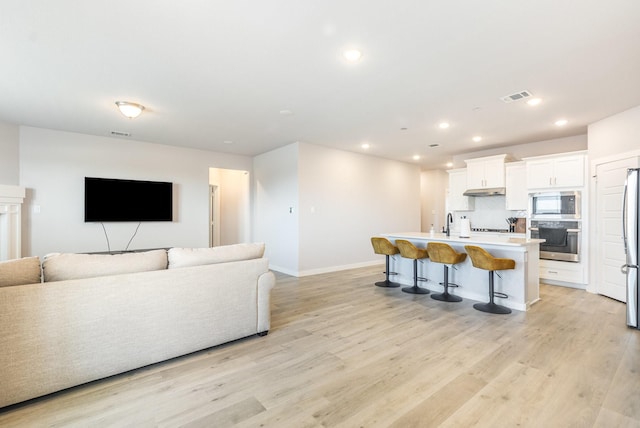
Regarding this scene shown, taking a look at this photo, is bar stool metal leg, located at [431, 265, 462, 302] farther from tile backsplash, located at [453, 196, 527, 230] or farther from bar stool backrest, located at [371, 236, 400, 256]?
tile backsplash, located at [453, 196, 527, 230]

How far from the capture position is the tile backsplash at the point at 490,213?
6426 mm

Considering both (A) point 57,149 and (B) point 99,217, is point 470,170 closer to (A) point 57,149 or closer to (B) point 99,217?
(B) point 99,217

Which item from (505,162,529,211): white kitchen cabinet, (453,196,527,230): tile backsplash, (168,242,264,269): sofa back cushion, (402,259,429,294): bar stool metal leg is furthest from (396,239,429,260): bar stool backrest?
(453,196,527,230): tile backsplash

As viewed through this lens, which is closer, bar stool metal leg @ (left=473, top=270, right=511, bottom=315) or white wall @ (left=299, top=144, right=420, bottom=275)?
bar stool metal leg @ (left=473, top=270, right=511, bottom=315)

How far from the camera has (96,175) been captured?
5570 millimetres

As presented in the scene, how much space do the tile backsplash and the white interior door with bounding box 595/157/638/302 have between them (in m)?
1.65

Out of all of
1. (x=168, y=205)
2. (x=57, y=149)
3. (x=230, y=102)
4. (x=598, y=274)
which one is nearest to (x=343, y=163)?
(x=230, y=102)

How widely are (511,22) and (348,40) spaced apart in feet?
4.07

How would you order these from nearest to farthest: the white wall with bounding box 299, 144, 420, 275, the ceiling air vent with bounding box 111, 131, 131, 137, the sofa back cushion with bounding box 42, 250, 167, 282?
1. the sofa back cushion with bounding box 42, 250, 167, 282
2. the ceiling air vent with bounding box 111, 131, 131, 137
3. the white wall with bounding box 299, 144, 420, 275

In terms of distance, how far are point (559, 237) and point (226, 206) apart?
7.49 meters

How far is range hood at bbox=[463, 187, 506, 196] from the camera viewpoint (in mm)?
5994

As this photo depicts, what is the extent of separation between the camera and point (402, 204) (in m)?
8.10

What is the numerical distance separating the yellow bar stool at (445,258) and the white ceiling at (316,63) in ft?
6.23

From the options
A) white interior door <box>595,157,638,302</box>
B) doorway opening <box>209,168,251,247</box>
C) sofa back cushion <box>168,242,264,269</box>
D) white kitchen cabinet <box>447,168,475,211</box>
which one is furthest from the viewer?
doorway opening <box>209,168,251,247</box>
